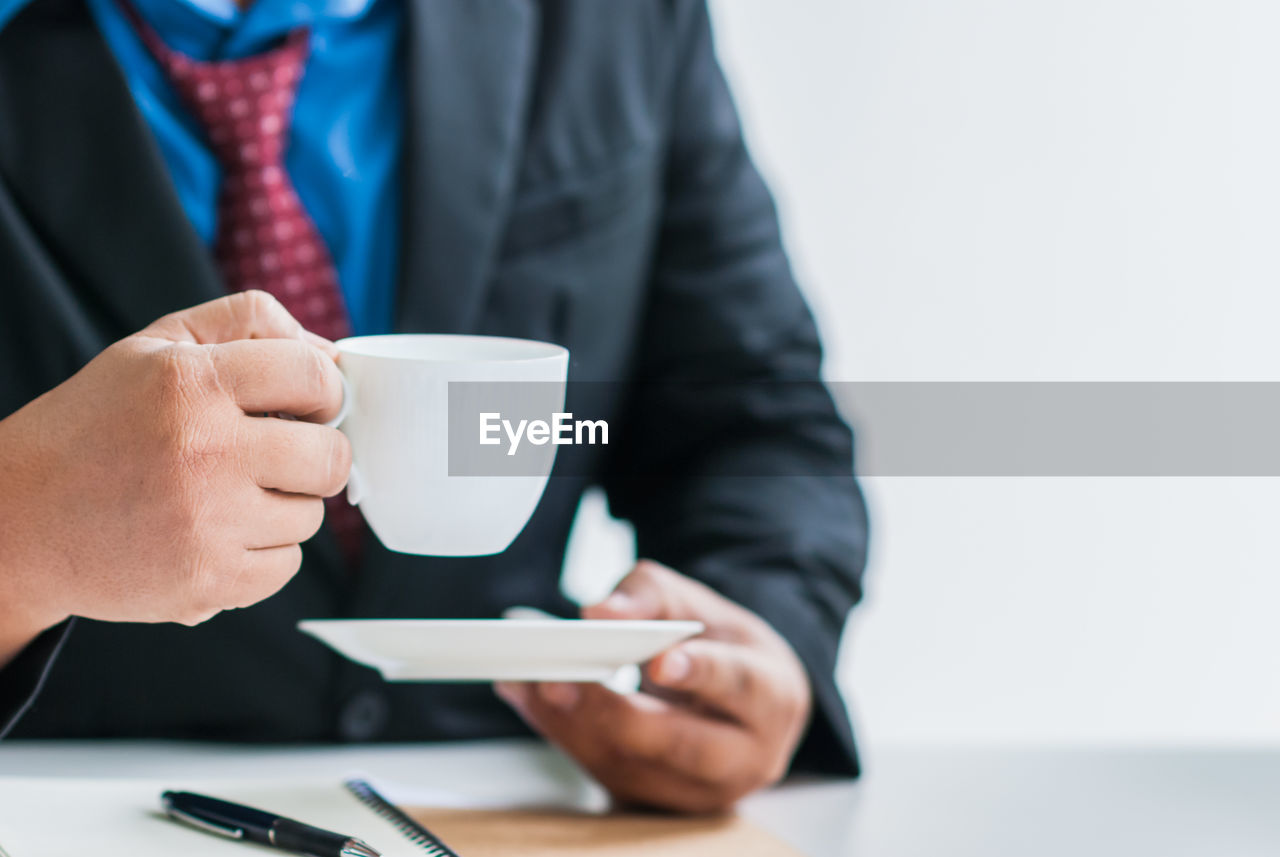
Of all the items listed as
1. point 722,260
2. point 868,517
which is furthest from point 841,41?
point 868,517

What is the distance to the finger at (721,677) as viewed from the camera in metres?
0.66

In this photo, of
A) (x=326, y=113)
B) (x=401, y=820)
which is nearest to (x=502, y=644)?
(x=401, y=820)

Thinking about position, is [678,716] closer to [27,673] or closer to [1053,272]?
[27,673]

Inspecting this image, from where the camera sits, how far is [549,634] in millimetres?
528

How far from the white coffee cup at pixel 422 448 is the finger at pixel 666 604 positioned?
0.60 ft

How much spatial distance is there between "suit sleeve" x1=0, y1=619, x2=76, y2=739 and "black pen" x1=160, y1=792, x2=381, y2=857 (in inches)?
3.1

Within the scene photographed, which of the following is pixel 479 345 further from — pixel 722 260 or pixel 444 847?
pixel 722 260

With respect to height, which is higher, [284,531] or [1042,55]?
[1042,55]

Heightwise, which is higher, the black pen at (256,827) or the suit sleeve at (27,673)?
the suit sleeve at (27,673)

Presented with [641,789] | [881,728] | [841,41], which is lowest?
[881,728]

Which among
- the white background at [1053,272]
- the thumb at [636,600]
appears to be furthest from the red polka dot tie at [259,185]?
the white background at [1053,272]

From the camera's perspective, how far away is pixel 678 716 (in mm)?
705

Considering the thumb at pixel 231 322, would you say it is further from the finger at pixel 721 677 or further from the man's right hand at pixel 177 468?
the finger at pixel 721 677

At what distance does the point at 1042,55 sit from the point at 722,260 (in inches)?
38.0
